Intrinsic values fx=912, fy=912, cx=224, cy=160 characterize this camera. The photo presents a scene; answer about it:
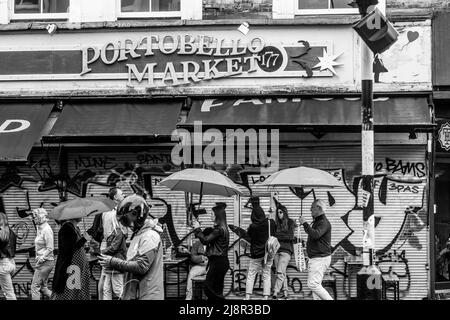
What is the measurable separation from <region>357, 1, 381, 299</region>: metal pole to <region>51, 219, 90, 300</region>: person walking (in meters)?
3.67

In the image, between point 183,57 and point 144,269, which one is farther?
point 183,57

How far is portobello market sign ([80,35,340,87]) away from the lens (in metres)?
16.1

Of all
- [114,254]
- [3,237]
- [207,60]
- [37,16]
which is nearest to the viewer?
[114,254]

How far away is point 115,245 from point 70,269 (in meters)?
0.73

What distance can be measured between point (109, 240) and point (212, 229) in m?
2.58

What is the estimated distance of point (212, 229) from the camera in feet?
46.8

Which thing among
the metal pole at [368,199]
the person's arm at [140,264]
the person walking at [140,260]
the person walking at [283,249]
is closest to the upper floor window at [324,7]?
the person walking at [283,249]

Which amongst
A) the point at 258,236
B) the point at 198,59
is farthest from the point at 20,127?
the point at 258,236

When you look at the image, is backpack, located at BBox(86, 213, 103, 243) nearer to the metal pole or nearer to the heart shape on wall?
the metal pole

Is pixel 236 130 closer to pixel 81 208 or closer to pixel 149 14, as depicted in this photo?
pixel 149 14

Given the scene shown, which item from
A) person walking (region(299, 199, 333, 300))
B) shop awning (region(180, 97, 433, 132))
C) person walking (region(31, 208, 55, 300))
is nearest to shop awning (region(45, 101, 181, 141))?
shop awning (region(180, 97, 433, 132))

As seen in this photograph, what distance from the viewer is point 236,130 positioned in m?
15.7

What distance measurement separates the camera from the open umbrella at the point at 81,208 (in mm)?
13258

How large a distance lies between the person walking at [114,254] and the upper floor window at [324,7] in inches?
248
